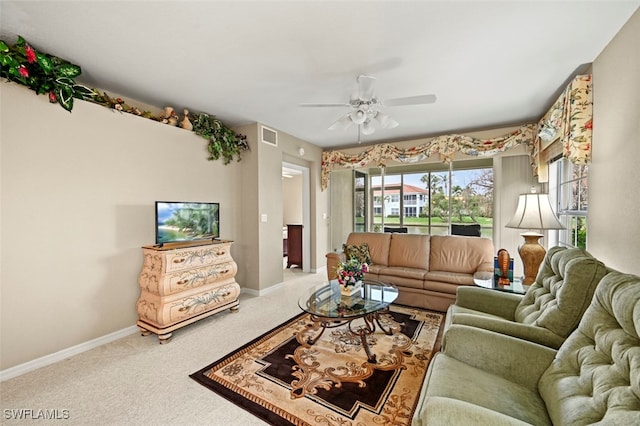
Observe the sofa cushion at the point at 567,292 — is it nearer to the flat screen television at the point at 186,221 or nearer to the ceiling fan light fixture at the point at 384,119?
the ceiling fan light fixture at the point at 384,119

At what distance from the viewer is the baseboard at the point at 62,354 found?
7.02 ft

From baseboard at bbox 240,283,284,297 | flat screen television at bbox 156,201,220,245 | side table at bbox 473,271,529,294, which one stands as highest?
flat screen television at bbox 156,201,220,245

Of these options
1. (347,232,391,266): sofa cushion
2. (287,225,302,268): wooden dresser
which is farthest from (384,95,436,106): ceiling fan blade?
(287,225,302,268): wooden dresser

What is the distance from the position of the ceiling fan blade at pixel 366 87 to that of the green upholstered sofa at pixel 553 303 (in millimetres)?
1992

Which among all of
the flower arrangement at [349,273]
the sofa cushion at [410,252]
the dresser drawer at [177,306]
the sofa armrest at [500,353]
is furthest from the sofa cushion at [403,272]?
the dresser drawer at [177,306]

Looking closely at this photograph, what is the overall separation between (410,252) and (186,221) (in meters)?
Answer: 3.16

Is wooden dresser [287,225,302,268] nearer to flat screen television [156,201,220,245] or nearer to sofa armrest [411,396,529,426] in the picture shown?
flat screen television [156,201,220,245]

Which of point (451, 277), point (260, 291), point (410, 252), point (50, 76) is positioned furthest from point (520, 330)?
point (50, 76)

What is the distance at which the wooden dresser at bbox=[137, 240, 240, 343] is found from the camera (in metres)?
2.73

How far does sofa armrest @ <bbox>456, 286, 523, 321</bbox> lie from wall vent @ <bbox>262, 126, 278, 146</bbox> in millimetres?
3414

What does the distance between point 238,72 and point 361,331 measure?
9.08ft

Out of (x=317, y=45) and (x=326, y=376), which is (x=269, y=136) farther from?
(x=326, y=376)

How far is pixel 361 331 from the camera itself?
2.45 meters

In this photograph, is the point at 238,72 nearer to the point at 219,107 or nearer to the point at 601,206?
the point at 219,107
